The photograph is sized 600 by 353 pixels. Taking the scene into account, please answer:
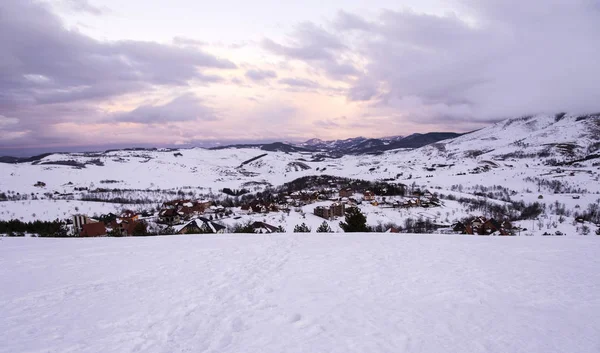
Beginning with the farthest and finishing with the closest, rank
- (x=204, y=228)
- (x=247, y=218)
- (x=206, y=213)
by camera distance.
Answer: (x=206, y=213) → (x=247, y=218) → (x=204, y=228)

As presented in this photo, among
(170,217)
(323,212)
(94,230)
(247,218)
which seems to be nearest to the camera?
(94,230)

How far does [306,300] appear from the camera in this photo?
20.6 feet

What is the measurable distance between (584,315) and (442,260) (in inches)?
156

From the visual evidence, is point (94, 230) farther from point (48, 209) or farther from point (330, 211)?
point (48, 209)

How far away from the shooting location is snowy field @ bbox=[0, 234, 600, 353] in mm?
4677

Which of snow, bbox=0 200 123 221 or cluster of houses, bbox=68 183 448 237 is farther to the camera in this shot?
snow, bbox=0 200 123 221

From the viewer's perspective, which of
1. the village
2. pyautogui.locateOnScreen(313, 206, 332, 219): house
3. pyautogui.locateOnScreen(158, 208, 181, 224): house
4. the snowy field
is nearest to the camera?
the snowy field

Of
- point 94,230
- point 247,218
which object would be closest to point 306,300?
point 94,230

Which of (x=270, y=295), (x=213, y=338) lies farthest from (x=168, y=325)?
(x=270, y=295)

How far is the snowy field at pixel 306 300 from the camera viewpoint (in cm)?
468

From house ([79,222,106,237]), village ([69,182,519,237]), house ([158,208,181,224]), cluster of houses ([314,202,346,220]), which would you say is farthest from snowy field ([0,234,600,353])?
cluster of houses ([314,202,346,220])

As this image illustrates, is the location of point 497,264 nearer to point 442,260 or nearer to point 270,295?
point 442,260

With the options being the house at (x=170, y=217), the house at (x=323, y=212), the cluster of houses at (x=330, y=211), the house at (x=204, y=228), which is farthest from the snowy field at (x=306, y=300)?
the cluster of houses at (x=330, y=211)

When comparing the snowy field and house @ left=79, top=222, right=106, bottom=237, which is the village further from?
the snowy field
